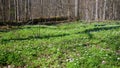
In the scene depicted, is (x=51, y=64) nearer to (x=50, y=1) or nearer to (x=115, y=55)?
(x=115, y=55)

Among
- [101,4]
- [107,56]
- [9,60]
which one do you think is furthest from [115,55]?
[101,4]

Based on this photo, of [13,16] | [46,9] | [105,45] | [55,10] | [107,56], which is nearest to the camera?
[107,56]

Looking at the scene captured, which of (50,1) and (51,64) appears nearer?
(51,64)

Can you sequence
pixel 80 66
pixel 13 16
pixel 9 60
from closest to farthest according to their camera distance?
pixel 80 66
pixel 9 60
pixel 13 16

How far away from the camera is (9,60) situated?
1104 cm

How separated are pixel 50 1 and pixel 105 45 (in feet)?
160

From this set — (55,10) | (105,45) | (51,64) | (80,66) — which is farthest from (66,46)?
(55,10)

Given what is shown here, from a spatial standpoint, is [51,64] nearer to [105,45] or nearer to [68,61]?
[68,61]

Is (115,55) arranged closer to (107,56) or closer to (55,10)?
(107,56)

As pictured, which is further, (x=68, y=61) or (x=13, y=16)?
(x=13, y=16)

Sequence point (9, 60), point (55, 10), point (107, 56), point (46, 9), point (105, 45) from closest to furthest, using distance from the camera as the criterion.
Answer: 1. point (107, 56)
2. point (9, 60)
3. point (105, 45)
4. point (55, 10)
5. point (46, 9)

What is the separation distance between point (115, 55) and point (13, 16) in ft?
125

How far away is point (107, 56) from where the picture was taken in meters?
9.90

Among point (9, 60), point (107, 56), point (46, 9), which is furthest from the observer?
point (46, 9)
